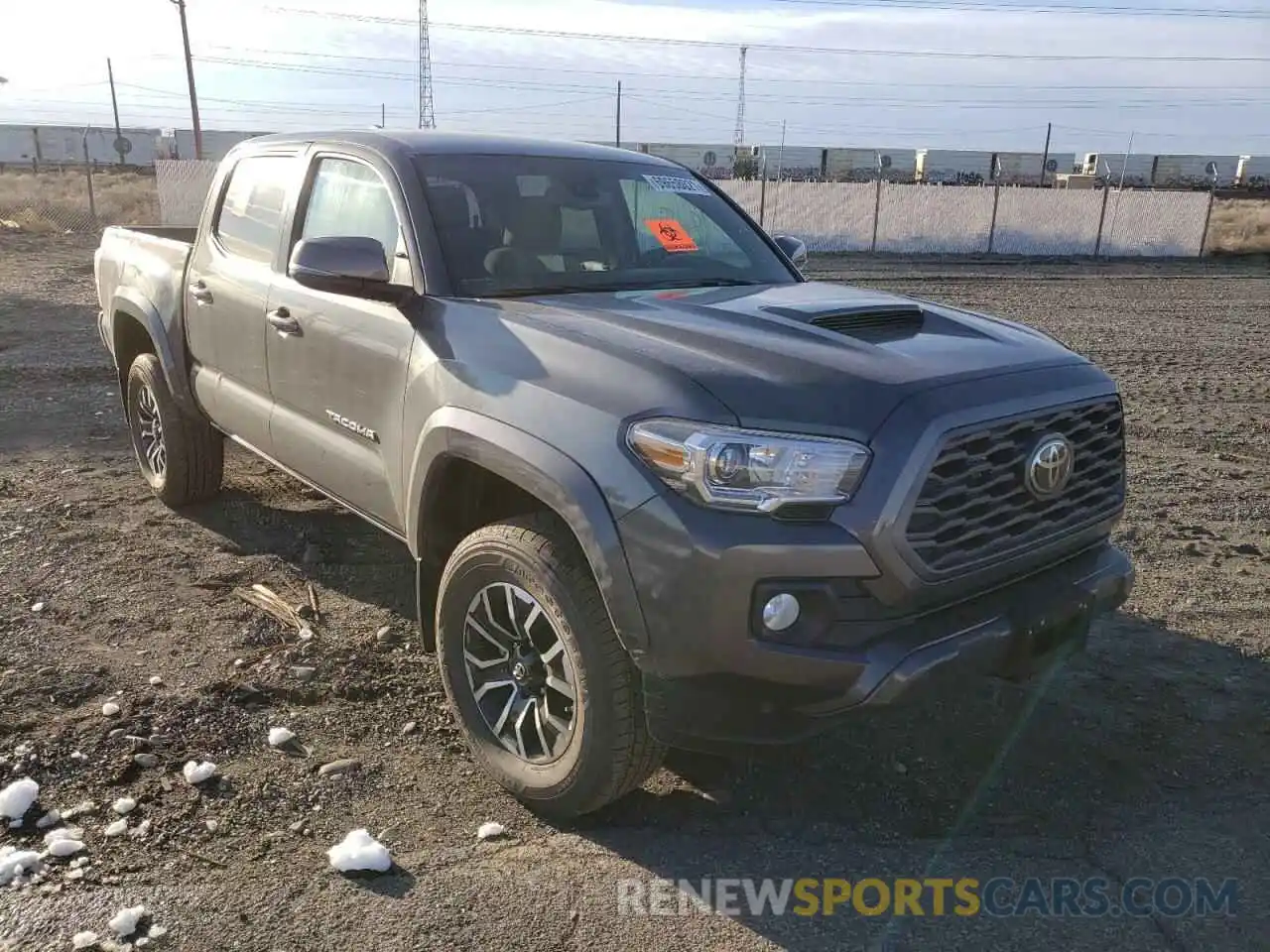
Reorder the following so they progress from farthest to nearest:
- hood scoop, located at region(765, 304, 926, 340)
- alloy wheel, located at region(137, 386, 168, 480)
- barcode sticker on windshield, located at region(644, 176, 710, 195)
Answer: alloy wheel, located at region(137, 386, 168, 480)
barcode sticker on windshield, located at region(644, 176, 710, 195)
hood scoop, located at region(765, 304, 926, 340)

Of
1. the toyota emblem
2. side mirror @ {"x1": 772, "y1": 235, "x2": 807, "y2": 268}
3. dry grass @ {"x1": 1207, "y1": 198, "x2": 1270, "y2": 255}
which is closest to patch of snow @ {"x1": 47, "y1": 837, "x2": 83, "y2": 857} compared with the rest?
the toyota emblem

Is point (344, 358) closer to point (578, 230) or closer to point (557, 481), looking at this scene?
point (578, 230)

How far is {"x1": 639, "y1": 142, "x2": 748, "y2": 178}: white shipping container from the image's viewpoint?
163 feet

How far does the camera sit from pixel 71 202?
2984 cm

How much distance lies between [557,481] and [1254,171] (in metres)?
72.3

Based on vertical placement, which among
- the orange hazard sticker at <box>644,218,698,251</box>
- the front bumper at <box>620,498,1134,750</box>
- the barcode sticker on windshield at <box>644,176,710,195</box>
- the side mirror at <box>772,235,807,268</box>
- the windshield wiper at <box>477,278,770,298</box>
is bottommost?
the front bumper at <box>620,498,1134,750</box>

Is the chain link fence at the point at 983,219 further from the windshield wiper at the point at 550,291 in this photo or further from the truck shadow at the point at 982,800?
the truck shadow at the point at 982,800

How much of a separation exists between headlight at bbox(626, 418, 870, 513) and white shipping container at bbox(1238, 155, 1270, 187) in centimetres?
6208

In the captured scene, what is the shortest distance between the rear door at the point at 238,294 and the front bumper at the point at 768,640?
2449 mm

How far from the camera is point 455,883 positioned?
276cm

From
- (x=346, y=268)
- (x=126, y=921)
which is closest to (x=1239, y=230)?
(x=346, y=268)

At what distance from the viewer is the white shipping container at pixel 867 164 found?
176ft

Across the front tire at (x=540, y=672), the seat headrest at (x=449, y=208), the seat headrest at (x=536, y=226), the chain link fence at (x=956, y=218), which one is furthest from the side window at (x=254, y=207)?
the chain link fence at (x=956, y=218)

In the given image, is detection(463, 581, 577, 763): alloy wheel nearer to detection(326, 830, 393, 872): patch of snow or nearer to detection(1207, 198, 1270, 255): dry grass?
detection(326, 830, 393, 872): patch of snow
